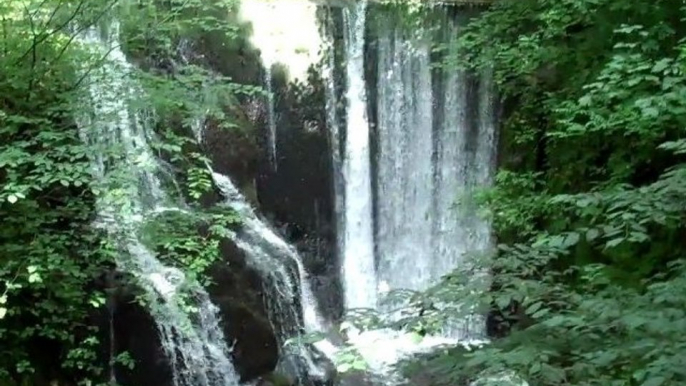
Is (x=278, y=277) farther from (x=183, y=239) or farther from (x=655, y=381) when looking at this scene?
(x=655, y=381)

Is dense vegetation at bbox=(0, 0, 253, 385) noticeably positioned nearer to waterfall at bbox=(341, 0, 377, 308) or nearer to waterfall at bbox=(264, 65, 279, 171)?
waterfall at bbox=(264, 65, 279, 171)

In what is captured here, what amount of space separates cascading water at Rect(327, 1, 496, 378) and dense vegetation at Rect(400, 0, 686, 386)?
78 cm

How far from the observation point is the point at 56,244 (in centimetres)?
469

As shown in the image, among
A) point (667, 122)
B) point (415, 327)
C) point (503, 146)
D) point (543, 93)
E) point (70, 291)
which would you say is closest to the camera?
point (415, 327)

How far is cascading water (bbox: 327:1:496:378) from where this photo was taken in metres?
8.77

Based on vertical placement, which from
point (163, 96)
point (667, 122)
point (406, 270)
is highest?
point (163, 96)

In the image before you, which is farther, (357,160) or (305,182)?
(357,160)

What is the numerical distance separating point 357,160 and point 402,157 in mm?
552

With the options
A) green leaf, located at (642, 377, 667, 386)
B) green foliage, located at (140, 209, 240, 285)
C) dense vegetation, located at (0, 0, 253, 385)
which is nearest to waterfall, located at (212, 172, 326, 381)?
green foliage, located at (140, 209, 240, 285)

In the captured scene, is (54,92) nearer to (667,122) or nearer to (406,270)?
(667,122)

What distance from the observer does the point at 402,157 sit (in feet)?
29.3

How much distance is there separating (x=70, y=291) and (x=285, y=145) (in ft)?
13.4

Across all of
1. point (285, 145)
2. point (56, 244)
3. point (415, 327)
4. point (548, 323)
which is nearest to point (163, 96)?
point (56, 244)

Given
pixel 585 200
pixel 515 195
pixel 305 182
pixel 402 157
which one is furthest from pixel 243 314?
pixel 585 200
